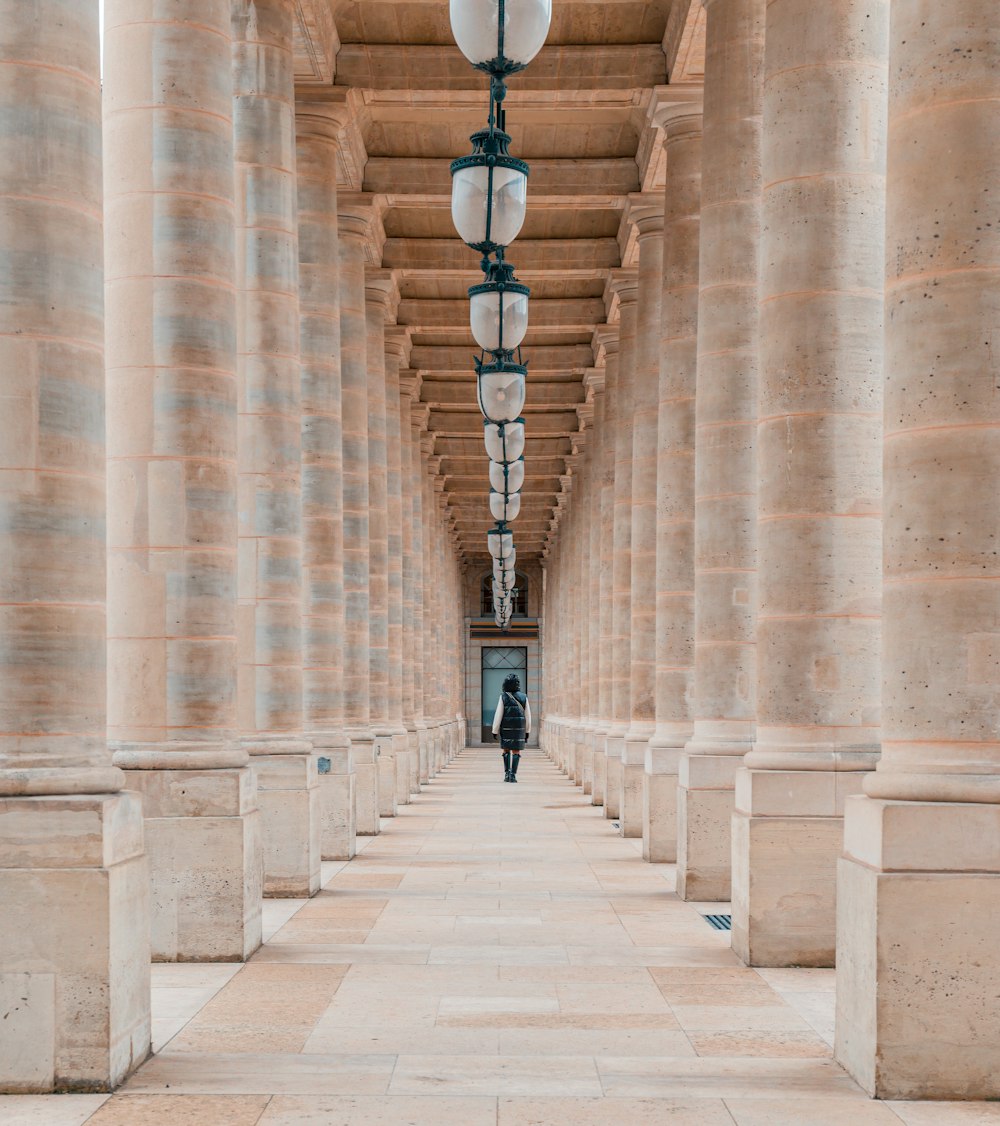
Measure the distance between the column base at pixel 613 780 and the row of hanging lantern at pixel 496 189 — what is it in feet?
33.4

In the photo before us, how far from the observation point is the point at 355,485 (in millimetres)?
25812

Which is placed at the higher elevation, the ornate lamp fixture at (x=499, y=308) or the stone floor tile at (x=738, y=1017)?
the ornate lamp fixture at (x=499, y=308)

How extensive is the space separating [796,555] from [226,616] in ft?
15.1

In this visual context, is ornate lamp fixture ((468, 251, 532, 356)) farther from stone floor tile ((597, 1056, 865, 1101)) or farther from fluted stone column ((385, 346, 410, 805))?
fluted stone column ((385, 346, 410, 805))

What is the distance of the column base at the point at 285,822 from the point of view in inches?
622

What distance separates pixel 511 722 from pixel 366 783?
16.0 metres

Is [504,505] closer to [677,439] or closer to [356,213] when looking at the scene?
[356,213]

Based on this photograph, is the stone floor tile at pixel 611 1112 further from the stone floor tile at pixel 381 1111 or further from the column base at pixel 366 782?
the column base at pixel 366 782

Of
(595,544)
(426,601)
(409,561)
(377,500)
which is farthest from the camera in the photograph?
(426,601)

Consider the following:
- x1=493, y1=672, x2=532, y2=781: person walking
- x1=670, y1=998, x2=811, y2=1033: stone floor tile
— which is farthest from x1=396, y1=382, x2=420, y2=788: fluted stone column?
x1=670, y1=998, x2=811, y2=1033: stone floor tile

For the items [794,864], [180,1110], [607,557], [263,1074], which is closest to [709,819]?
[794,864]

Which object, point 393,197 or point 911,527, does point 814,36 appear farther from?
point 393,197

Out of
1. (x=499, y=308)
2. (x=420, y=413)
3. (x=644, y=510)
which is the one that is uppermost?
(x=420, y=413)

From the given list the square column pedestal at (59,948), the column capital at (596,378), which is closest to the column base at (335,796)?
the square column pedestal at (59,948)
